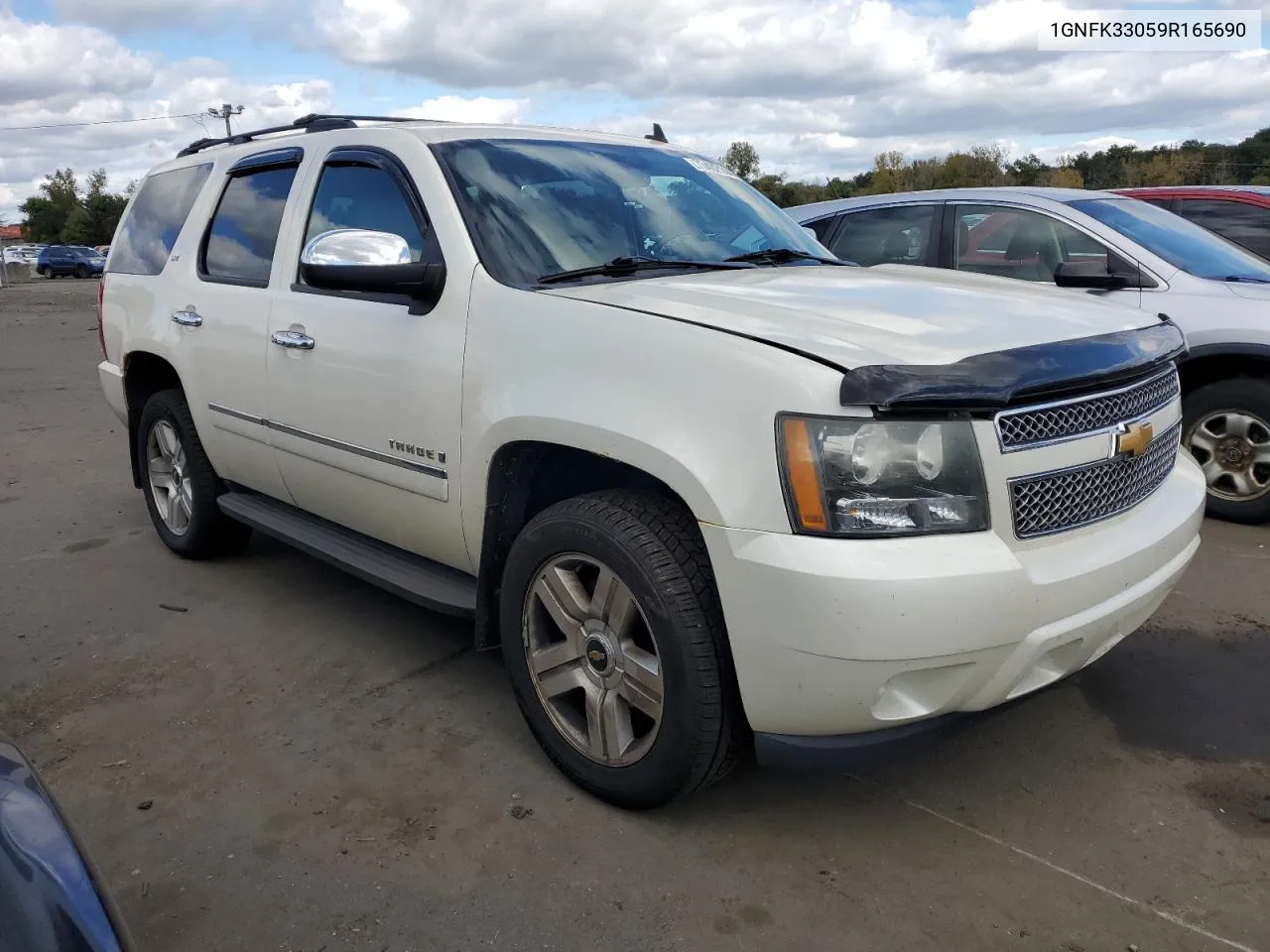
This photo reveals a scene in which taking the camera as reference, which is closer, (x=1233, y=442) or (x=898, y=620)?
(x=898, y=620)

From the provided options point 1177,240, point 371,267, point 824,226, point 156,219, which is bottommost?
point 1177,240

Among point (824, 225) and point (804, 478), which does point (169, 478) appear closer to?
point (804, 478)

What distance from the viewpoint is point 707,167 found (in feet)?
13.4

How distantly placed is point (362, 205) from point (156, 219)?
6.43ft

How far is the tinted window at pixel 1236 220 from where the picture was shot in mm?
6418

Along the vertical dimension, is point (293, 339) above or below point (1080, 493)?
above

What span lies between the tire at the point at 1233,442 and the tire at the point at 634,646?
3.93 meters

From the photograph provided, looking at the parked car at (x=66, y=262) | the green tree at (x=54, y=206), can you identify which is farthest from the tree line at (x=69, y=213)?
the parked car at (x=66, y=262)

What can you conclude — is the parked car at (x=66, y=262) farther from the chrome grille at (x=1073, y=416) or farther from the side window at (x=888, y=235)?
the chrome grille at (x=1073, y=416)

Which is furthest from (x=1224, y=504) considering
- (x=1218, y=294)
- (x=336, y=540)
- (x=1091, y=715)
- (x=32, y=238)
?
(x=32, y=238)

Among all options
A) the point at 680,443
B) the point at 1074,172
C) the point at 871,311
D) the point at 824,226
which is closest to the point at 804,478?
the point at 680,443

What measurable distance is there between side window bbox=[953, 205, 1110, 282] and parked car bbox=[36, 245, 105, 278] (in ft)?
157

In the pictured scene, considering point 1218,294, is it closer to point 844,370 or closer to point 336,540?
point 844,370

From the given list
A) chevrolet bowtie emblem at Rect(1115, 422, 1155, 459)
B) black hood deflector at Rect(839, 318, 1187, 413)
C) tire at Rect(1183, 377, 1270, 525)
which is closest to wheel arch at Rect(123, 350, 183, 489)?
black hood deflector at Rect(839, 318, 1187, 413)
